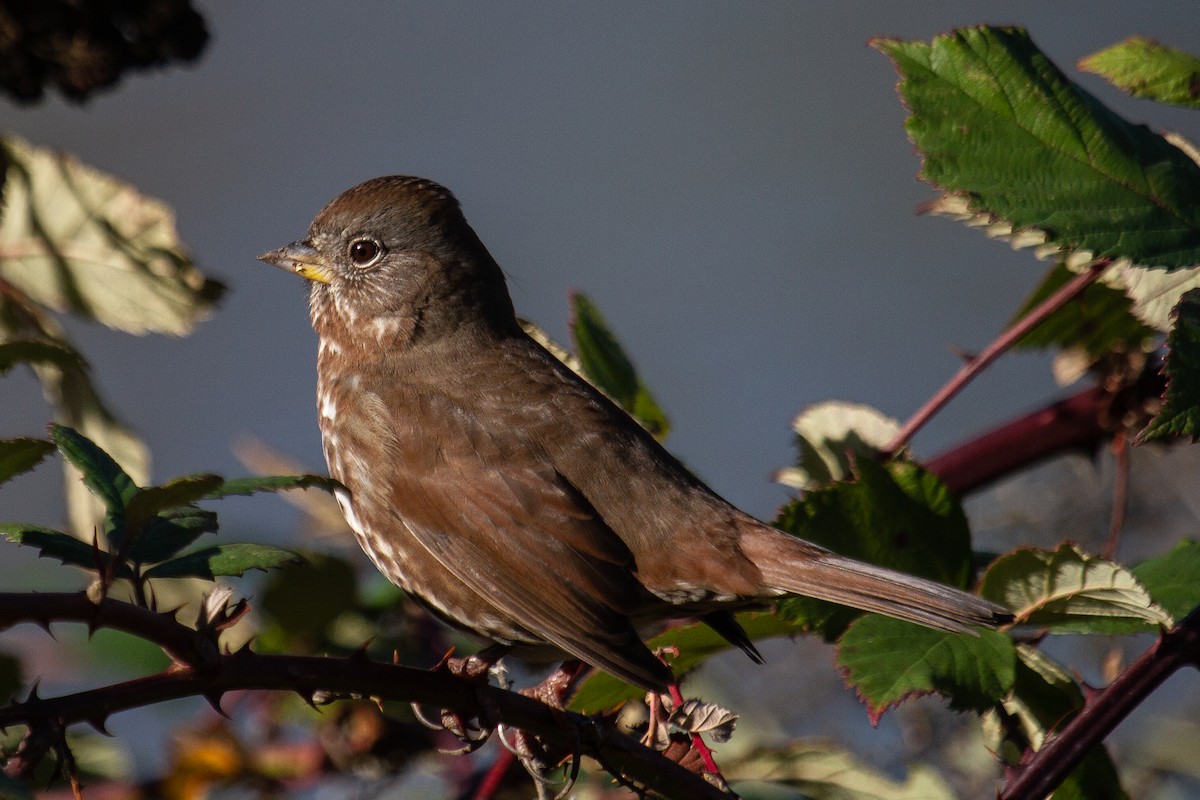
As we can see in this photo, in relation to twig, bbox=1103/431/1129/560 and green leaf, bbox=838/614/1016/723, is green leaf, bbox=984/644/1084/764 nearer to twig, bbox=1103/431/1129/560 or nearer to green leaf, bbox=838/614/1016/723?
green leaf, bbox=838/614/1016/723

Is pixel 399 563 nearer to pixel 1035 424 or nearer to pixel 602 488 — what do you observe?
pixel 602 488

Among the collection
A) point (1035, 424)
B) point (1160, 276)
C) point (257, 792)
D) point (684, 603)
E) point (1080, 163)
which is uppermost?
point (1080, 163)

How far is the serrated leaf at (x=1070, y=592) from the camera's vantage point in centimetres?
215

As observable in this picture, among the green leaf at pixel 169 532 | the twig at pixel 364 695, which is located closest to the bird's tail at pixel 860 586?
the twig at pixel 364 695

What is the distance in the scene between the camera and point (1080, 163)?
2.27 m

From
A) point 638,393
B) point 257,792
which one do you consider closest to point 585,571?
point 638,393

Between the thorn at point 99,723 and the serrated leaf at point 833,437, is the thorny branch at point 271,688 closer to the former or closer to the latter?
the thorn at point 99,723

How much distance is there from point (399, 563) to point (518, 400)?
0.52 meters

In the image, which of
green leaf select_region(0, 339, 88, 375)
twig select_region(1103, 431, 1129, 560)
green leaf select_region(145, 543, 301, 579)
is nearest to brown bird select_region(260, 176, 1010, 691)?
twig select_region(1103, 431, 1129, 560)

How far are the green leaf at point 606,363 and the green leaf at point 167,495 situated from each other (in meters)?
1.17

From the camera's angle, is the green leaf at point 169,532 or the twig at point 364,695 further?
the green leaf at point 169,532

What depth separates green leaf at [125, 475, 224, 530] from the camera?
1696mm

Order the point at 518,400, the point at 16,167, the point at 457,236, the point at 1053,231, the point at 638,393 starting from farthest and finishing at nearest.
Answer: the point at 457,236, the point at 518,400, the point at 16,167, the point at 638,393, the point at 1053,231

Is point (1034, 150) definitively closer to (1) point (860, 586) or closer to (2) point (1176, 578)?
(2) point (1176, 578)
